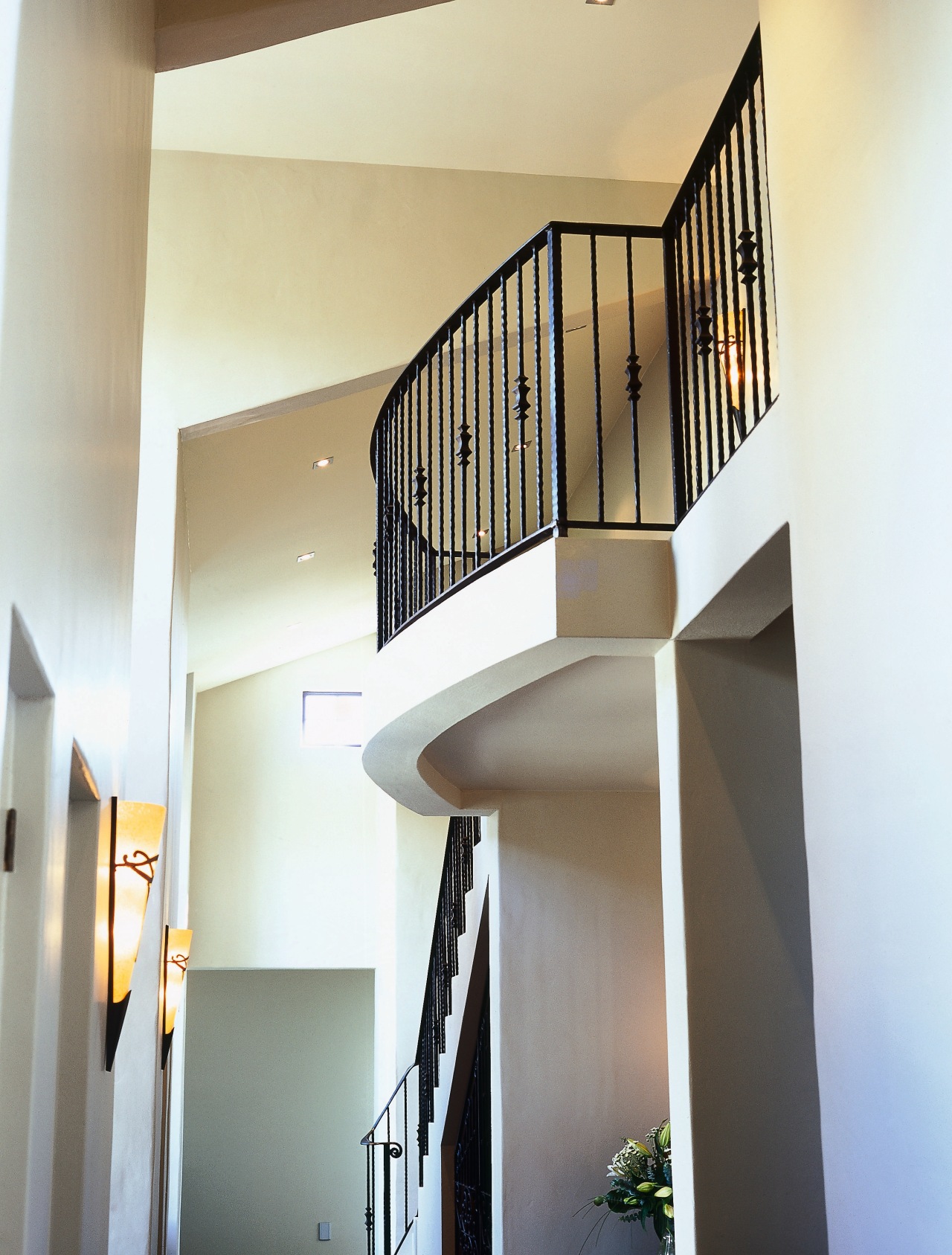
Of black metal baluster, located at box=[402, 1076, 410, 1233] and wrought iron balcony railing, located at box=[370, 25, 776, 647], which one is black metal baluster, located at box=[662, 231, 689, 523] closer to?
wrought iron balcony railing, located at box=[370, 25, 776, 647]

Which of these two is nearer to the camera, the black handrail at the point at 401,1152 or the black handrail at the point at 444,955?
the black handrail at the point at 444,955

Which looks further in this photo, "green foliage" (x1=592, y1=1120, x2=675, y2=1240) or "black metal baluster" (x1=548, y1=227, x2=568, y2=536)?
"green foliage" (x1=592, y1=1120, x2=675, y2=1240)

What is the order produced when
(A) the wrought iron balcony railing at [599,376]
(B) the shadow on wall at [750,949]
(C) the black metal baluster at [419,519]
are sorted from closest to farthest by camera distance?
(B) the shadow on wall at [750,949] < (A) the wrought iron balcony railing at [599,376] < (C) the black metal baluster at [419,519]

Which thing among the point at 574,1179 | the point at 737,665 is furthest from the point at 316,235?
the point at 574,1179

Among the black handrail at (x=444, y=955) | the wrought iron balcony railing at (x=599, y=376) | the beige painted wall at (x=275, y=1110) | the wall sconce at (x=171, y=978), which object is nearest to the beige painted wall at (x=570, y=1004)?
the black handrail at (x=444, y=955)

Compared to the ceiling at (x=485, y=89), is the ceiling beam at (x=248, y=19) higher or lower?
lower

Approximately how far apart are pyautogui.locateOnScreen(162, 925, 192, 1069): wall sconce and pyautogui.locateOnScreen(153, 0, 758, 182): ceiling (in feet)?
13.7

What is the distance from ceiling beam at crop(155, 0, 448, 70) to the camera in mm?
3570

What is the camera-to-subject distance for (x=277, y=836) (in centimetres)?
1151

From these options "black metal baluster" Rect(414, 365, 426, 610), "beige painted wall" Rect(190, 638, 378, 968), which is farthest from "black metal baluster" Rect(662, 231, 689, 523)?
"beige painted wall" Rect(190, 638, 378, 968)

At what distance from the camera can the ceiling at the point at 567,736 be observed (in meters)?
4.39

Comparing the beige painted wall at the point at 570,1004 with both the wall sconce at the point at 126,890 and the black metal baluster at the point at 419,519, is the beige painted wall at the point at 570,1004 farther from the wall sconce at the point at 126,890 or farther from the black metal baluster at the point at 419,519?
the wall sconce at the point at 126,890

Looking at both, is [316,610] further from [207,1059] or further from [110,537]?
[110,537]

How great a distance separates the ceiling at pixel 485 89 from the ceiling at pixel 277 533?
4.52 feet
